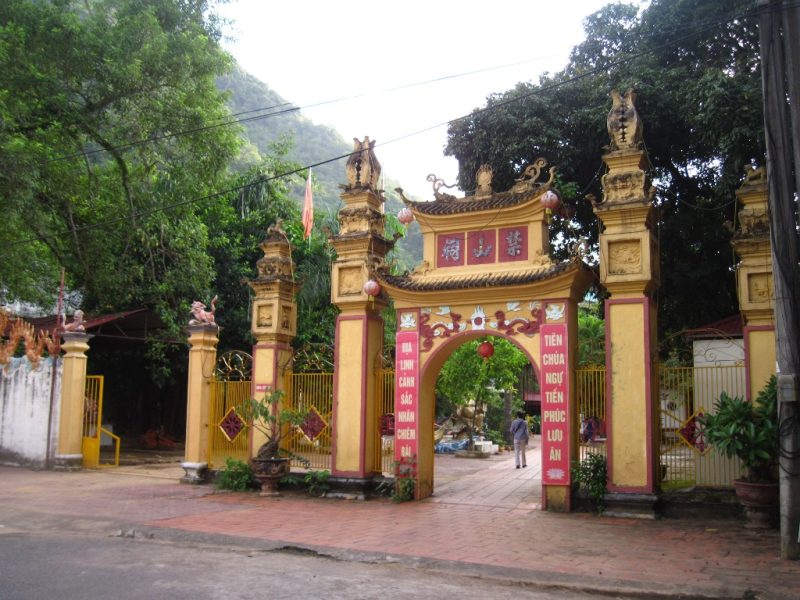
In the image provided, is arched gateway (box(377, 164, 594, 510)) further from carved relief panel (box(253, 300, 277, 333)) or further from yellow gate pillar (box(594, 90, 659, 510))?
carved relief panel (box(253, 300, 277, 333))

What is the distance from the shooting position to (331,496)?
12.2m

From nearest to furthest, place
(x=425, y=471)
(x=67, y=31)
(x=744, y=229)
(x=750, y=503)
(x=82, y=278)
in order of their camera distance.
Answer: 1. (x=750, y=503)
2. (x=744, y=229)
3. (x=425, y=471)
4. (x=67, y=31)
5. (x=82, y=278)

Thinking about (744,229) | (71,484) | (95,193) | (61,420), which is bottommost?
(71,484)

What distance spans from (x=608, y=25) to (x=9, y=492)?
1641cm

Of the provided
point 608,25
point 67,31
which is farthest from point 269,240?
point 608,25

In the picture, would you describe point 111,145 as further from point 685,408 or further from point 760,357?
point 760,357

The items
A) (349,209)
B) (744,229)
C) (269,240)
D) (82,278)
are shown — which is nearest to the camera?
(744,229)

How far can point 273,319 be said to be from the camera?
13.2 meters

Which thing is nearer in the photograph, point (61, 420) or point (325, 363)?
point (325, 363)

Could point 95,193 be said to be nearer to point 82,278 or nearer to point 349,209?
point 82,278

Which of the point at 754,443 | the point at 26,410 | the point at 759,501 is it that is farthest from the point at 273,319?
the point at 759,501

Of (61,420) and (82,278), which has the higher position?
(82,278)

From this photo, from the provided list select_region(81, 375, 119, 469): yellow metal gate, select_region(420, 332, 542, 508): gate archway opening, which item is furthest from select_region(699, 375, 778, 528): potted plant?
select_region(81, 375, 119, 469): yellow metal gate

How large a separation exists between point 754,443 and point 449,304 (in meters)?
4.94
